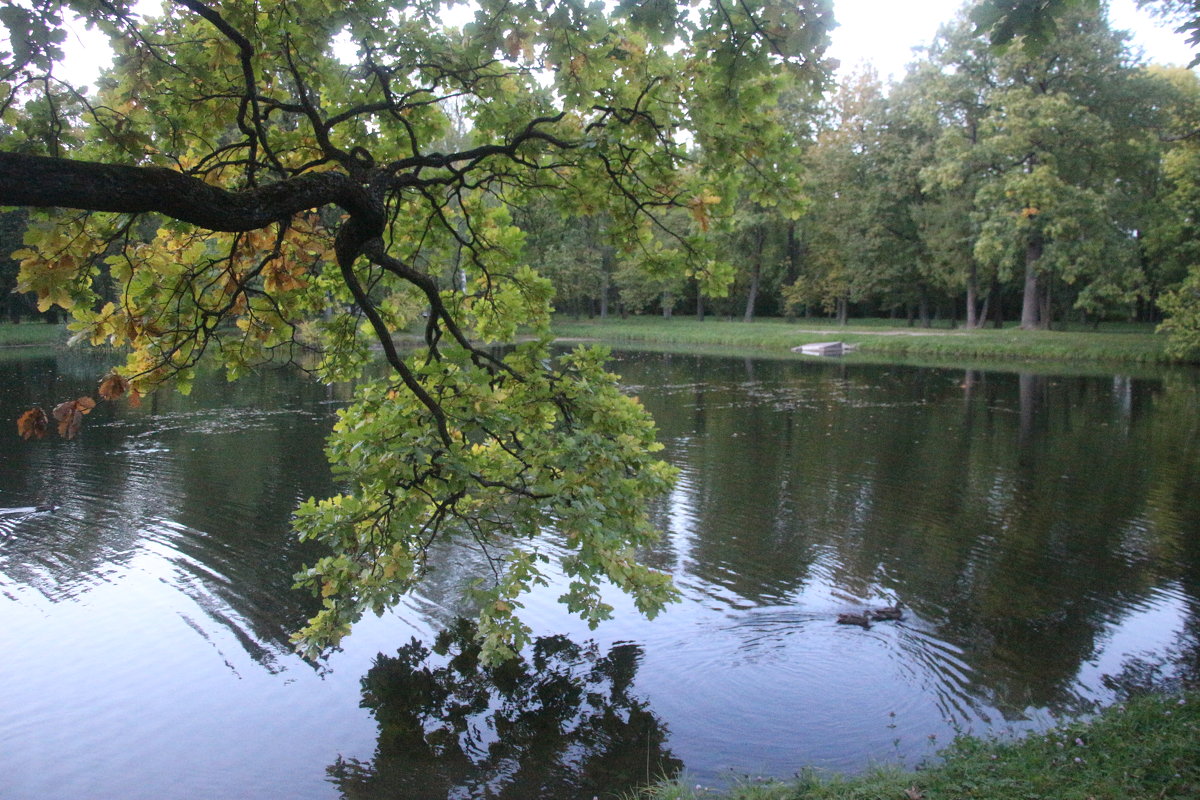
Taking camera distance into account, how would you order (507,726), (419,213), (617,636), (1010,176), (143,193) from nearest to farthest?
(143,193), (507,726), (419,213), (617,636), (1010,176)

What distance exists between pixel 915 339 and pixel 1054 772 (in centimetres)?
3695

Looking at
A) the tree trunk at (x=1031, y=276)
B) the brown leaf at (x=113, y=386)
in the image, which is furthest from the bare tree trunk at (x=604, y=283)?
the brown leaf at (x=113, y=386)

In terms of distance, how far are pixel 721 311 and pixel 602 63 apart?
59748 millimetres

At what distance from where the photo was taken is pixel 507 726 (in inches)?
255

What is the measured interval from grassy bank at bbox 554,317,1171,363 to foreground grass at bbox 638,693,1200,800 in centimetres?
3250

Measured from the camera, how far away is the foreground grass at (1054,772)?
454 cm

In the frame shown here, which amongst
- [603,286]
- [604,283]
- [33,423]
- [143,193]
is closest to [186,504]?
[33,423]

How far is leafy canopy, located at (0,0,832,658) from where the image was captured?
502 cm

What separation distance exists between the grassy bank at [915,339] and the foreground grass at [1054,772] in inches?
1280

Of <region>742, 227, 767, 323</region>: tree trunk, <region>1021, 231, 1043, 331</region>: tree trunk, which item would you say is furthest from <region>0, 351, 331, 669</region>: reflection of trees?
<region>742, 227, 767, 323</region>: tree trunk

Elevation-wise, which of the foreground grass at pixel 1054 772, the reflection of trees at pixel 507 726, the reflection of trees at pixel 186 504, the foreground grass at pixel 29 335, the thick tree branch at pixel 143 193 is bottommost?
the reflection of trees at pixel 507 726

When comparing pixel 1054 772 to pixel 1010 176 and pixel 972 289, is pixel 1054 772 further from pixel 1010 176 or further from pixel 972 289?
pixel 972 289

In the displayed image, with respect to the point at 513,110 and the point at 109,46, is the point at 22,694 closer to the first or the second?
the point at 109,46

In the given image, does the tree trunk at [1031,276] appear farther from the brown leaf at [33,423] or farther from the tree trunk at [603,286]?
the brown leaf at [33,423]
